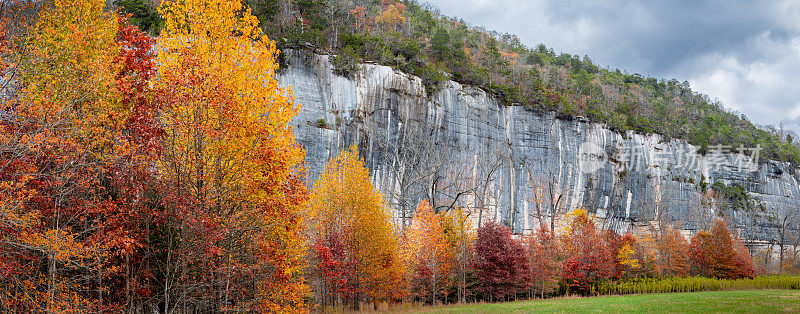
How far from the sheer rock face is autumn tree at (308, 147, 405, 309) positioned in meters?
13.8

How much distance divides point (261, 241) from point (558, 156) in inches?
1746

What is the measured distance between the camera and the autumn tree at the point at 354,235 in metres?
19.0

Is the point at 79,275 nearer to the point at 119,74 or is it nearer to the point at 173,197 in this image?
the point at 173,197

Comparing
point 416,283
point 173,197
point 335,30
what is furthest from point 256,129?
point 335,30

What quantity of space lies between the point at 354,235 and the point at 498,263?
8.95 m

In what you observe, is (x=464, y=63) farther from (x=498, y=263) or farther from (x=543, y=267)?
(x=498, y=263)

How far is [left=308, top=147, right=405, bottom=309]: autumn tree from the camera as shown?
18984 mm

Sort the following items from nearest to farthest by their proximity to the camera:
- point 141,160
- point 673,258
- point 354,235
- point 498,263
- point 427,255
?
point 141,160 → point 354,235 → point 427,255 → point 498,263 → point 673,258

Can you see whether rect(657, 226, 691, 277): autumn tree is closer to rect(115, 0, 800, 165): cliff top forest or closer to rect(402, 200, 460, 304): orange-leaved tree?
rect(115, 0, 800, 165): cliff top forest

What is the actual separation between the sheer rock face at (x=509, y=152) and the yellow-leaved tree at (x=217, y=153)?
78.1 feet

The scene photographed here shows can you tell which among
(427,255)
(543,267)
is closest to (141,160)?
(427,255)

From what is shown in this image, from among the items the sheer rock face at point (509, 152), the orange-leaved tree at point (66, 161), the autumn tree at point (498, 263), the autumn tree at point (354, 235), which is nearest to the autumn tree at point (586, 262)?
the autumn tree at point (498, 263)

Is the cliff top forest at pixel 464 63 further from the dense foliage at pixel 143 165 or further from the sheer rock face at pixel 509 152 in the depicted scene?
the dense foliage at pixel 143 165

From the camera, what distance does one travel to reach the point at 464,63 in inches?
1962
